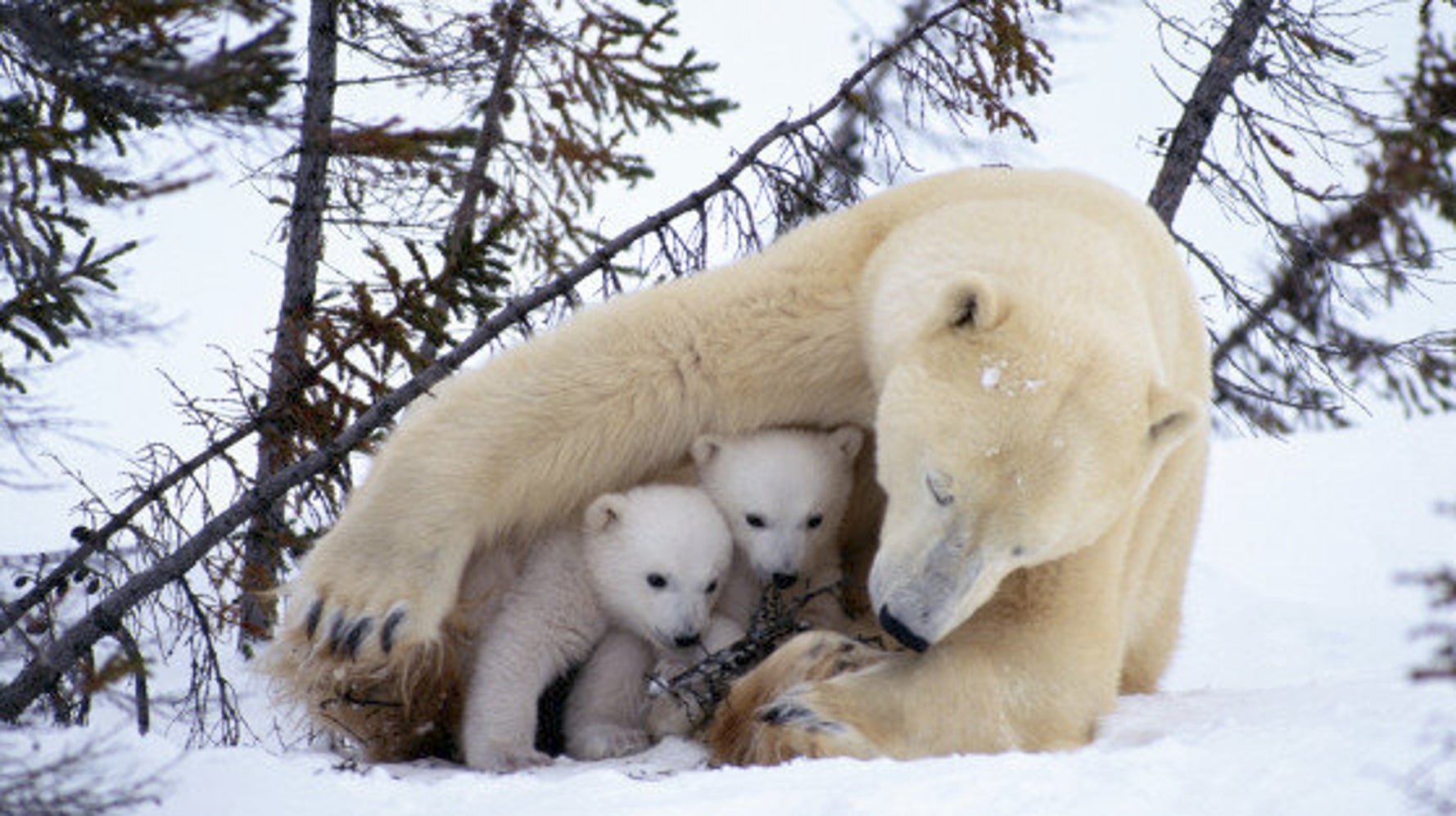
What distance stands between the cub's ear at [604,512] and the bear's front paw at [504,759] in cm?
64

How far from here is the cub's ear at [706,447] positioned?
Result: 4.47 meters

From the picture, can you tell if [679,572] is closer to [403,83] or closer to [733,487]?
[733,487]

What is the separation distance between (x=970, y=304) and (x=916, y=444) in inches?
13.6

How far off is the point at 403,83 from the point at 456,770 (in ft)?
11.4

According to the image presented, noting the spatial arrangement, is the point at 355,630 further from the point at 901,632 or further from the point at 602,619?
the point at 901,632

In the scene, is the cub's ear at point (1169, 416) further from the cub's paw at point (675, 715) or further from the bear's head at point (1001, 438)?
the cub's paw at point (675, 715)

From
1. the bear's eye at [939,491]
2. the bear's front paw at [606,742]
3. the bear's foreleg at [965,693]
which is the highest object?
the bear's eye at [939,491]

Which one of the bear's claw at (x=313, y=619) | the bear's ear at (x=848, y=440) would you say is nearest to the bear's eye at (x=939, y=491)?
the bear's ear at (x=848, y=440)

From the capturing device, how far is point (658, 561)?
4.20 meters

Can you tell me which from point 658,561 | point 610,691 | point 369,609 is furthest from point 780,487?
point 369,609

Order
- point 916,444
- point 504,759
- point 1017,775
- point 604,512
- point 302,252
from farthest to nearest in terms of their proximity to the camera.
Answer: point 302,252
point 604,512
point 504,759
point 916,444
point 1017,775

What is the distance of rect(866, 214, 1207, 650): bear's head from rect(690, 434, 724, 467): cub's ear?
810 millimetres

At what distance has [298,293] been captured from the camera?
6621 mm

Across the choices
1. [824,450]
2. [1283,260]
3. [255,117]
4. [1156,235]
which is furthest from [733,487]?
[1283,260]
